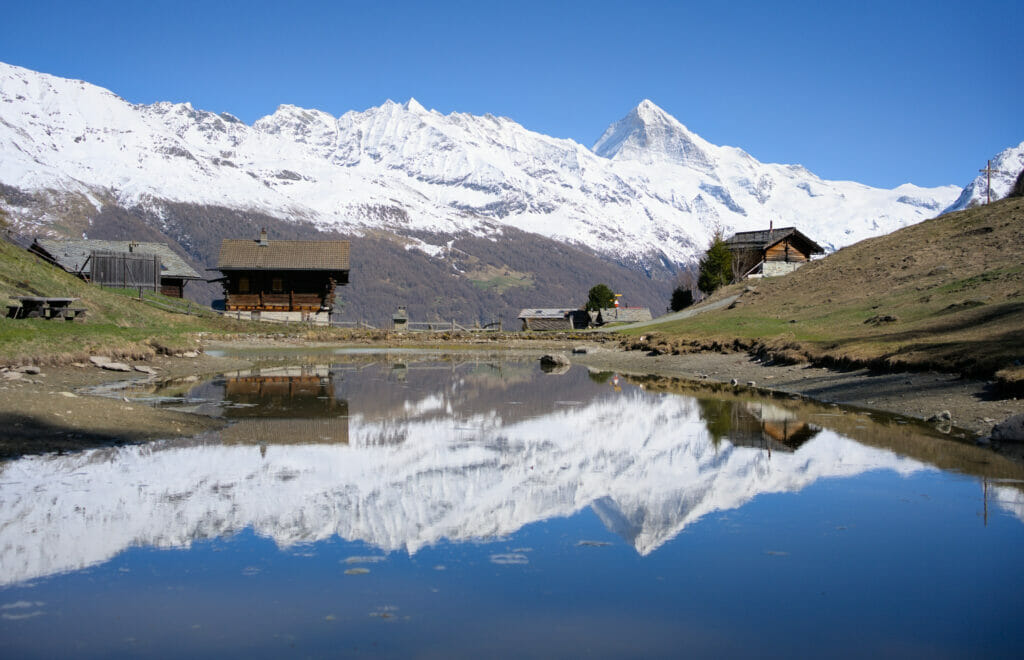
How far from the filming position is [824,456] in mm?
17844

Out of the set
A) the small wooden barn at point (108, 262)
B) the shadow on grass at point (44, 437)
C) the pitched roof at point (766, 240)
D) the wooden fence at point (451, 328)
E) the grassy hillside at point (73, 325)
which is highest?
the pitched roof at point (766, 240)

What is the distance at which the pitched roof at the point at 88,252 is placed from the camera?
234 ft

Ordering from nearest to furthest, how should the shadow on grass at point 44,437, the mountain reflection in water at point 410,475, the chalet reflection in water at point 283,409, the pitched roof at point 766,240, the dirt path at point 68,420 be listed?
the mountain reflection in water at point 410,475 < the shadow on grass at point 44,437 < the dirt path at point 68,420 < the chalet reflection in water at point 283,409 < the pitched roof at point 766,240

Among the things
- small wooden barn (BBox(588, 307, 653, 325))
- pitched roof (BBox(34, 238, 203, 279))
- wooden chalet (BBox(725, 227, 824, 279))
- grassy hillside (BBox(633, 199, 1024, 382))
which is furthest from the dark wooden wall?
wooden chalet (BBox(725, 227, 824, 279))

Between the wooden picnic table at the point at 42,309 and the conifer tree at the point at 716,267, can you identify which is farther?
the conifer tree at the point at 716,267

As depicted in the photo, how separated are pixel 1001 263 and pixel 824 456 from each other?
34.0 m

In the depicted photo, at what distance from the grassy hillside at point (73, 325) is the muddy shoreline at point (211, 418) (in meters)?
0.74

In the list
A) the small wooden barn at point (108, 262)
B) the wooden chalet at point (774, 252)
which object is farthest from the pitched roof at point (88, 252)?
the wooden chalet at point (774, 252)

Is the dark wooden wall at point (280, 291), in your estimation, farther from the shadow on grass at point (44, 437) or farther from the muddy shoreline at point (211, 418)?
the shadow on grass at point (44, 437)

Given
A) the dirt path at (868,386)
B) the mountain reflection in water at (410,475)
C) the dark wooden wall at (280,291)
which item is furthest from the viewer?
the dark wooden wall at (280,291)

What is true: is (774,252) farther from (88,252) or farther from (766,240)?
(88,252)

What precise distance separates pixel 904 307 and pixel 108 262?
184 feet

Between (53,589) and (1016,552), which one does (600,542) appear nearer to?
(1016,552)

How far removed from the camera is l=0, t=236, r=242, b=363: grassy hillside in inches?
1053
